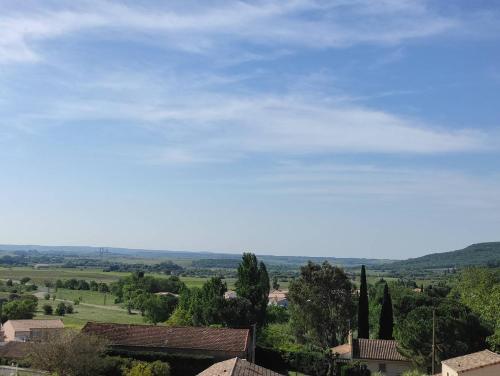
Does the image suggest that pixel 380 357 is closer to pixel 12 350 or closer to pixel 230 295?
pixel 12 350

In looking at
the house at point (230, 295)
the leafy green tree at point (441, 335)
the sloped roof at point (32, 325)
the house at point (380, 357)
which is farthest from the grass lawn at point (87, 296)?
the leafy green tree at point (441, 335)

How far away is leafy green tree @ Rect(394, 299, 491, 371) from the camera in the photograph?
46188mm

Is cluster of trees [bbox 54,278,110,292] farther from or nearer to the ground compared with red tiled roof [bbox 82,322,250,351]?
nearer to the ground

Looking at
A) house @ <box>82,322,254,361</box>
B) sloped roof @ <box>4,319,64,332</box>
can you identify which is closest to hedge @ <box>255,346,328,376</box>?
house @ <box>82,322,254,361</box>

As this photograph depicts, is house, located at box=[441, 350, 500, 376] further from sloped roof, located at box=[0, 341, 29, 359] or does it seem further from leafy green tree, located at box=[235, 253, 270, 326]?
sloped roof, located at box=[0, 341, 29, 359]

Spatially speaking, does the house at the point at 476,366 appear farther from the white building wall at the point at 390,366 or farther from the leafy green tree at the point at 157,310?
the leafy green tree at the point at 157,310

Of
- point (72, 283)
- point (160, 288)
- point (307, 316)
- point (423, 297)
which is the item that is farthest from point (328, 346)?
point (72, 283)

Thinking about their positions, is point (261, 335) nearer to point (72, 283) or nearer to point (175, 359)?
point (175, 359)

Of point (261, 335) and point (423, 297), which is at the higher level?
point (423, 297)

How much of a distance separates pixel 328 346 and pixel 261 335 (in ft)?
22.0

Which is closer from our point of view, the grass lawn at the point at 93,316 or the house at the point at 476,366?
the house at the point at 476,366

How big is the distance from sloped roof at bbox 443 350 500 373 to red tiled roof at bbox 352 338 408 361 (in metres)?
13.8

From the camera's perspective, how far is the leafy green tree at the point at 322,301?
60812 mm

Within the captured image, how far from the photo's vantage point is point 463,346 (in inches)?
1829
